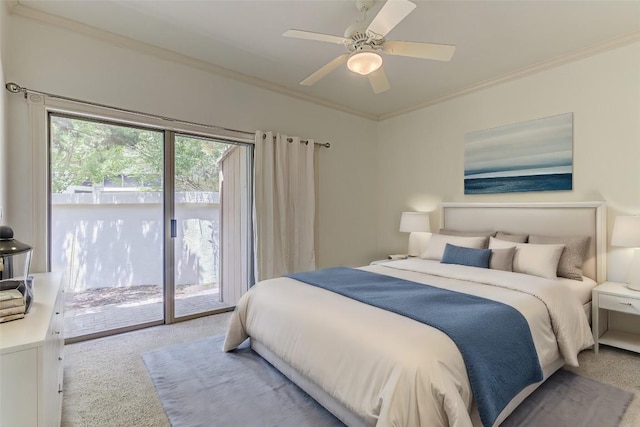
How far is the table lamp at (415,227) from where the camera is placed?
4.09 m

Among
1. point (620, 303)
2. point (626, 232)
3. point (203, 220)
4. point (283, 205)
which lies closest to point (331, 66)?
point (283, 205)

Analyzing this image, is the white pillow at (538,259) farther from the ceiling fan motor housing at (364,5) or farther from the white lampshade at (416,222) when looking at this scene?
the ceiling fan motor housing at (364,5)

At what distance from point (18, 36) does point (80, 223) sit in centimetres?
155

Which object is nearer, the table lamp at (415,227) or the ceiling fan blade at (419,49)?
the ceiling fan blade at (419,49)

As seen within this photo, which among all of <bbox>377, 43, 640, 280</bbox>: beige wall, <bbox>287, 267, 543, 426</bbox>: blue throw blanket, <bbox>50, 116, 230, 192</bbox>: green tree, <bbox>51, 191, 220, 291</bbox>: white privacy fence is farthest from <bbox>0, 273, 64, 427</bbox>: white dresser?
<bbox>377, 43, 640, 280</bbox>: beige wall

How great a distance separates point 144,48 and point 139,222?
1680mm

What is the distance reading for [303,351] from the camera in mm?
1827

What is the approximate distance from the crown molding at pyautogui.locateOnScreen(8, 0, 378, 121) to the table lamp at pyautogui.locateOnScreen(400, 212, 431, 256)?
6.57 ft

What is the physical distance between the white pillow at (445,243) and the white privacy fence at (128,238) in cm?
249

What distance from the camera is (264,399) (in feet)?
6.39

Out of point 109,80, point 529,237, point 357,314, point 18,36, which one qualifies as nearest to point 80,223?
point 109,80

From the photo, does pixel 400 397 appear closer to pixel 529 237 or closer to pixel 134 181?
pixel 529 237

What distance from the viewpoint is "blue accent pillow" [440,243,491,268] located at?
297cm

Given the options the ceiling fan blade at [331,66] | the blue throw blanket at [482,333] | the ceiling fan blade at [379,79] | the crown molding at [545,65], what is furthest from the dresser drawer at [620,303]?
the ceiling fan blade at [331,66]
